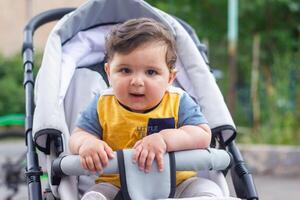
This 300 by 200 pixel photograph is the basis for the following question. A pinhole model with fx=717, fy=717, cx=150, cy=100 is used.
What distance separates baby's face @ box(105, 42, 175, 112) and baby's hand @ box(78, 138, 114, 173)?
27 cm

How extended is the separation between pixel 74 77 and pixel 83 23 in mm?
322

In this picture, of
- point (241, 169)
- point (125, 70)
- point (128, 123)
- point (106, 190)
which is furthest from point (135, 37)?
point (241, 169)

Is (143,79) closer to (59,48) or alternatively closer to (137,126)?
(137,126)

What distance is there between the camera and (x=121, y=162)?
9.47 feet

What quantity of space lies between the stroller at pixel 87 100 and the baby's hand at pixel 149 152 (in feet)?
0.13

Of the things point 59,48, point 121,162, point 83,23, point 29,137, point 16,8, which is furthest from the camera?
point 16,8

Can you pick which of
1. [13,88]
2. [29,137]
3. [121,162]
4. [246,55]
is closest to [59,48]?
[29,137]

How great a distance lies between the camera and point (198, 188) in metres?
3.06

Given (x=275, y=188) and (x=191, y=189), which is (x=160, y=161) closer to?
(x=191, y=189)

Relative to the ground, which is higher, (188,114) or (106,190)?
(188,114)

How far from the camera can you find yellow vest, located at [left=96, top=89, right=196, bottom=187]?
123 inches

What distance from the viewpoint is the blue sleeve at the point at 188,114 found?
10.5ft

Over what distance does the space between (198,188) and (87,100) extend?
3.41 feet

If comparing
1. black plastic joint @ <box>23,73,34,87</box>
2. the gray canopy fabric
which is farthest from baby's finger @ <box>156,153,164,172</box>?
black plastic joint @ <box>23,73,34,87</box>
